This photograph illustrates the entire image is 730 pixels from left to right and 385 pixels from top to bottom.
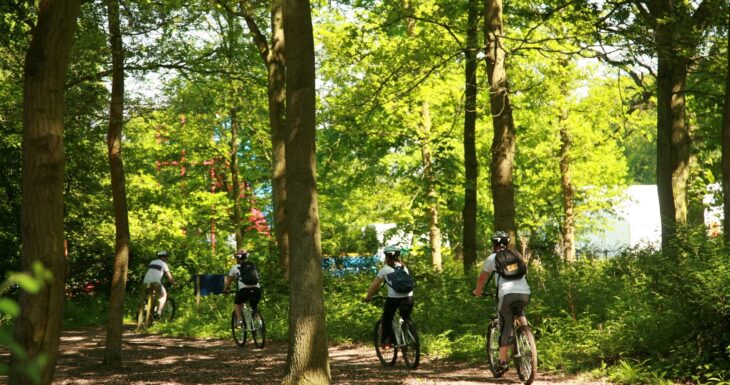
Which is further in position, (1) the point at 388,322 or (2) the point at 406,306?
(1) the point at 388,322

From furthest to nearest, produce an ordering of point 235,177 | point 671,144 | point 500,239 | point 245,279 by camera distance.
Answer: point 235,177, point 671,144, point 245,279, point 500,239

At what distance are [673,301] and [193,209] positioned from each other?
2912 centimetres

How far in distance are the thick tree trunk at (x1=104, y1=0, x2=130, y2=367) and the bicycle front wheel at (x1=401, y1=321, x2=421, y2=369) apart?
180 inches

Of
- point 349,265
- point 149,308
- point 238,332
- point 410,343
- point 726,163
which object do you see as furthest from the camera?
point 349,265

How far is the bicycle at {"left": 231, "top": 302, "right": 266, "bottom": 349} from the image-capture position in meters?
19.2

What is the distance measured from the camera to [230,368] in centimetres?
1526

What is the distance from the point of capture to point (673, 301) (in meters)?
11.7

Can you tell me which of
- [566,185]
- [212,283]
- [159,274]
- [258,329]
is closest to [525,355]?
[258,329]

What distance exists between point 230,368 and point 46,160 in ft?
27.3

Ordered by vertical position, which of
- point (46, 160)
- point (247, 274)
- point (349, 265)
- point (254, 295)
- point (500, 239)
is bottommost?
Answer: point (254, 295)

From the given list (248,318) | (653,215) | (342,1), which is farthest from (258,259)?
(653,215)

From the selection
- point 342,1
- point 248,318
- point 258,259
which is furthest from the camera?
point 258,259

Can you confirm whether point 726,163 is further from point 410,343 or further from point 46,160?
point 46,160

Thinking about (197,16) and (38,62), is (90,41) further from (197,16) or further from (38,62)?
(38,62)
